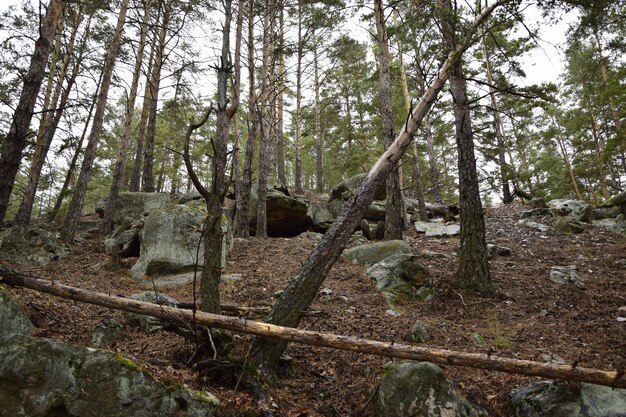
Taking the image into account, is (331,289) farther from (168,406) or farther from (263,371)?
(168,406)

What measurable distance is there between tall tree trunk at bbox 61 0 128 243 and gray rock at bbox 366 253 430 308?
973 centimetres

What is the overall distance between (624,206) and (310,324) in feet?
48.1

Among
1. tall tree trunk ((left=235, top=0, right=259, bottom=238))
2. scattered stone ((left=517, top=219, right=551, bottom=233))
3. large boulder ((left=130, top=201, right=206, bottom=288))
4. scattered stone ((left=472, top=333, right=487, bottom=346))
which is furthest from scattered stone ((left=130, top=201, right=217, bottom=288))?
scattered stone ((left=517, top=219, right=551, bottom=233))

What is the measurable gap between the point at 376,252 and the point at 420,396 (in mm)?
5901

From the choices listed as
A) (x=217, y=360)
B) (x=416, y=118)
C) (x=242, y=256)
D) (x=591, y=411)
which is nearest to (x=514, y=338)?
(x=591, y=411)

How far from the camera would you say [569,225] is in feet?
39.5

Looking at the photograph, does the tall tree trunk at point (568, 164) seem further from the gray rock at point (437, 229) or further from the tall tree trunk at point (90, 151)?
the tall tree trunk at point (90, 151)

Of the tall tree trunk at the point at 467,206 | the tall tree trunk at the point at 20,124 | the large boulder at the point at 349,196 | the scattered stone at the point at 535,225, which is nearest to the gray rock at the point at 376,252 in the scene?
the tall tree trunk at the point at 467,206

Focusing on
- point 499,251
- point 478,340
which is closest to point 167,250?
point 478,340

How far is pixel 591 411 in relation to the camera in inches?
126

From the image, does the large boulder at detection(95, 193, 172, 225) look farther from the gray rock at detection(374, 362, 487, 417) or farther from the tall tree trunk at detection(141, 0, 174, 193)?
the gray rock at detection(374, 362, 487, 417)

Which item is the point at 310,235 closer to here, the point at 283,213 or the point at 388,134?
the point at 283,213

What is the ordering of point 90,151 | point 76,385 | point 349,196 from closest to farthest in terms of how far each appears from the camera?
point 76,385 → point 90,151 → point 349,196

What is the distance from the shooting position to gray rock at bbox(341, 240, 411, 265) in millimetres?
9117
